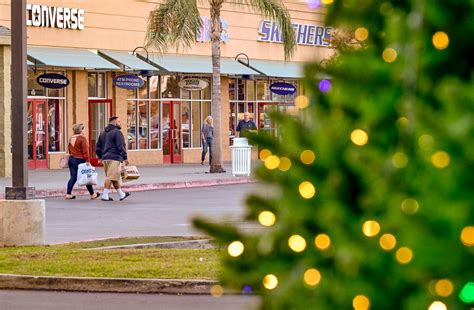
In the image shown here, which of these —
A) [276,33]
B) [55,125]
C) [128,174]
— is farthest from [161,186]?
[276,33]

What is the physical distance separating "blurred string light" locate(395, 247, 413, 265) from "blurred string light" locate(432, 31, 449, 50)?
374 millimetres

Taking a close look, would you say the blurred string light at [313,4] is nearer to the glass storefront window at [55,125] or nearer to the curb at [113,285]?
the curb at [113,285]

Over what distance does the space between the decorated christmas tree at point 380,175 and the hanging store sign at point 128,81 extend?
1654 inches

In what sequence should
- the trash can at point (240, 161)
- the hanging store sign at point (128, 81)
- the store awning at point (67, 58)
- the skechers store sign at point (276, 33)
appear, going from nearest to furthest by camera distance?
the trash can at point (240, 161) < the store awning at point (67, 58) < the hanging store sign at point (128, 81) < the skechers store sign at point (276, 33)

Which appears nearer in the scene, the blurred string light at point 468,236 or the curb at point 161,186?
the blurred string light at point 468,236

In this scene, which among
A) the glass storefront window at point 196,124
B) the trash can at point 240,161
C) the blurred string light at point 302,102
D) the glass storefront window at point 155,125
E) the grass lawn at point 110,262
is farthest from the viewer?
the glass storefront window at point 196,124

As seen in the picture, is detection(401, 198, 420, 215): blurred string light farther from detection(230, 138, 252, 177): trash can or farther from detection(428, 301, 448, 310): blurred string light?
detection(230, 138, 252, 177): trash can

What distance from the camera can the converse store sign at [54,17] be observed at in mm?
41781

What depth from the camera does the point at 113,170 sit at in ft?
92.0

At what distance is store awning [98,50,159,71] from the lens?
45.0 metres

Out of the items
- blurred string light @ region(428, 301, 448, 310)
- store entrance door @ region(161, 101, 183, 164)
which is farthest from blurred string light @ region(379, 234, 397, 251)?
Answer: store entrance door @ region(161, 101, 183, 164)

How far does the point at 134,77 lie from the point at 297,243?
4259 cm

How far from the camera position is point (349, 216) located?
7.27 ft

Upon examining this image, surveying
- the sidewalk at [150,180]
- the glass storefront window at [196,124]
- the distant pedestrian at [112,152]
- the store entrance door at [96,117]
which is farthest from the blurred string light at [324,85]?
the glass storefront window at [196,124]
